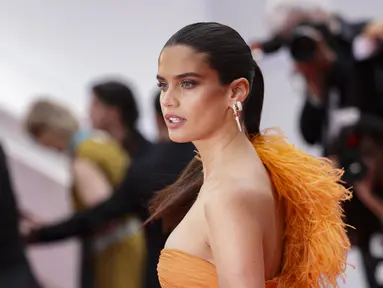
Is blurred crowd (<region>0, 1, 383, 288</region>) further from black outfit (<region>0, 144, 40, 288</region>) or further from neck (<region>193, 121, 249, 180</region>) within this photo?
neck (<region>193, 121, 249, 180</region>)

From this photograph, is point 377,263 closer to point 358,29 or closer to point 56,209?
point 358,29

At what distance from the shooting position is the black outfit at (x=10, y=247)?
3.07 metres

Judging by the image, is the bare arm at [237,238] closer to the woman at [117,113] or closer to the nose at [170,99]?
the nose at [170,99]

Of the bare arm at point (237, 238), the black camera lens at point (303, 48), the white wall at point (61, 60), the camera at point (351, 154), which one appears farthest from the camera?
the white wall at point (61, 60)

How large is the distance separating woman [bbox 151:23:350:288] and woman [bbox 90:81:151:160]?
2.27m

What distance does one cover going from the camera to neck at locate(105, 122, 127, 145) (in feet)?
13.2

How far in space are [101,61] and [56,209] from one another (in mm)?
831

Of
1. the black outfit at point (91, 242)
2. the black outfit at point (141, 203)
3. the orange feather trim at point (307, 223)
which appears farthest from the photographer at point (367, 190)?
the orange feather trim at point (307, 223)

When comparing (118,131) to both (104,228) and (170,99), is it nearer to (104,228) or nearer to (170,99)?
(104,228)

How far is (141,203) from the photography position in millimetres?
2930

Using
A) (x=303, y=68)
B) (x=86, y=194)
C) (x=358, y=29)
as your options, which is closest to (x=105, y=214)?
(x=86, y=194)

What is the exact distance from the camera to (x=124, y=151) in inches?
156

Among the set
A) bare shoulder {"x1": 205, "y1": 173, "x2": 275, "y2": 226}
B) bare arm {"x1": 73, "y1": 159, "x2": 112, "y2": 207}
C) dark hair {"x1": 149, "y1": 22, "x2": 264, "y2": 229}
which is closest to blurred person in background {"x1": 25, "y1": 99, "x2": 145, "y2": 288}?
bare arm {"x1": 73, "y1": 159, "x2": 112, "y2": 207}

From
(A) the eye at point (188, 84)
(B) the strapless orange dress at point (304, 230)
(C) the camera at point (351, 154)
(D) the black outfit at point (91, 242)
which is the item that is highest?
(A) the eye at point (188, 84)
